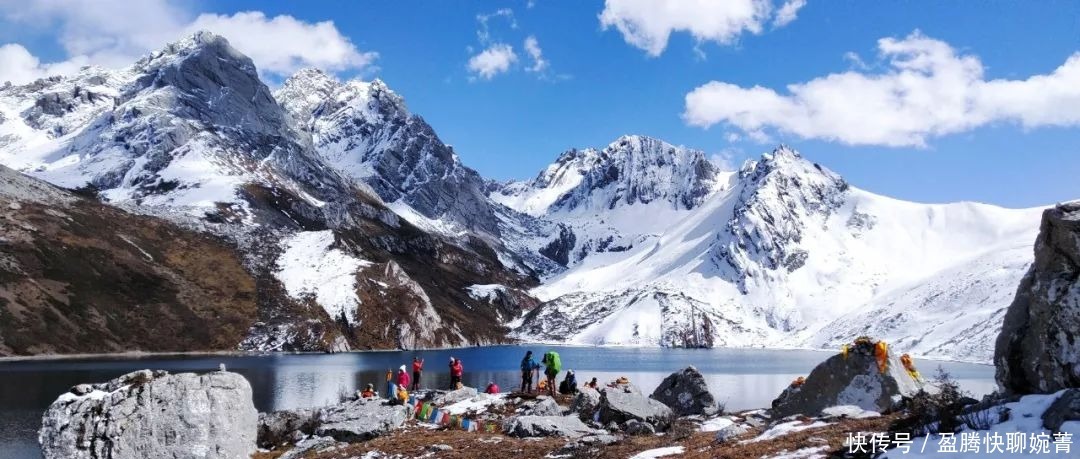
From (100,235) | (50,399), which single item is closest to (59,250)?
(100,235)

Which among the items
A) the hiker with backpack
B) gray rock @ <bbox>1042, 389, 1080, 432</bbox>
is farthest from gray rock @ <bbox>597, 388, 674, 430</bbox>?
gray rock @ <bbox>1042, 389, 1080, 432</bbox>

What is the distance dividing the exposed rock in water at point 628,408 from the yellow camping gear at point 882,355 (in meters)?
7.36

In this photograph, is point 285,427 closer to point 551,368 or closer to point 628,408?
point 551,368

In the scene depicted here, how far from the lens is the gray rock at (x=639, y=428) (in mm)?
26075

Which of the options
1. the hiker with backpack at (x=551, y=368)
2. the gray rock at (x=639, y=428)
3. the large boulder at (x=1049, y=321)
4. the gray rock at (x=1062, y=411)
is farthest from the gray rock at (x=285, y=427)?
the gray rock at (x=1062, y=411)

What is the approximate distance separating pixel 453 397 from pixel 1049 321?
2911 centimetres

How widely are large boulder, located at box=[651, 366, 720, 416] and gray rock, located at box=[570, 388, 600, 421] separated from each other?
4.60 metres

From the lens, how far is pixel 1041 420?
13.9 m

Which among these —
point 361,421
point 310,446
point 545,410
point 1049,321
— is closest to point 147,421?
point 310,446

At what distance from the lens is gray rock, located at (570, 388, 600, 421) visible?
107 ft

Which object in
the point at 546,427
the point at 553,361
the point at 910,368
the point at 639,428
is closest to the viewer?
the point at 639,428

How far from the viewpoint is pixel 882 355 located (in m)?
26.7

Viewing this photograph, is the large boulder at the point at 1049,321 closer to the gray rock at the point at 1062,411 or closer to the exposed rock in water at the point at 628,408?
the gray rock at the point at 1062,411

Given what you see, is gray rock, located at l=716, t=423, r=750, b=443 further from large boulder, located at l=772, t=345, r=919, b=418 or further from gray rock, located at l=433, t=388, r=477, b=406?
gray rock, located at l=433, t=388, r=477, b=406
